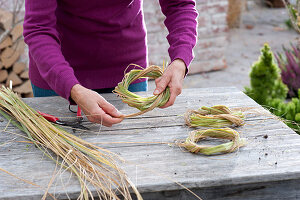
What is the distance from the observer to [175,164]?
1.41 meters

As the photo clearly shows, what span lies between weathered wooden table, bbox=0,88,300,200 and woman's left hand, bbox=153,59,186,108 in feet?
0.47

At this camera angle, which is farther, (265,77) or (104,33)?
(265,77)

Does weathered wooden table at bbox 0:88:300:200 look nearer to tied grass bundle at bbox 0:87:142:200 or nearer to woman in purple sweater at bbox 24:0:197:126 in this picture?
tied grass bundle at bbox 0:87:142:200

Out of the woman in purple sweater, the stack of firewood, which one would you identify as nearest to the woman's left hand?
the woman in purple sweater

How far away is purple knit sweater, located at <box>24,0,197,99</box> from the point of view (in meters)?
1.91

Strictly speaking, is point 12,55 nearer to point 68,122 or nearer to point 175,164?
point 68,122

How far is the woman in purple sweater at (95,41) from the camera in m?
1.72

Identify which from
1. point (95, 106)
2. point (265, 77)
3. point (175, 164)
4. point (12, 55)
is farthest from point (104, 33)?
point (12, 55)

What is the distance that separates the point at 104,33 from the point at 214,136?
2.63ft

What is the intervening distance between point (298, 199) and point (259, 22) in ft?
25.6

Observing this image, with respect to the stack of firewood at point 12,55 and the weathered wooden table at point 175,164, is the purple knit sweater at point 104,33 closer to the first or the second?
the weathered wooden table at point 175,164

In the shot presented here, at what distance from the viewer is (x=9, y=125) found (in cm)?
179

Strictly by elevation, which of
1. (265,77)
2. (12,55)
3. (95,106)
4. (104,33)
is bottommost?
(265,77)

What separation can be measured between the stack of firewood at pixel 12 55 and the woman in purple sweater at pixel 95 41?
79.8 inches
